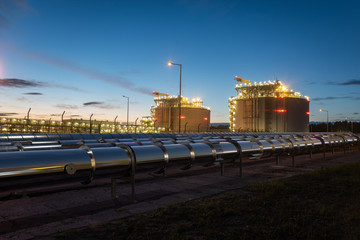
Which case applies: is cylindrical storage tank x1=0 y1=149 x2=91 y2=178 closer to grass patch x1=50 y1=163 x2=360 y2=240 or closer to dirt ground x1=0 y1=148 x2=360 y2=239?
dirt ground x1=0 y1=148 x2=360 y2=239

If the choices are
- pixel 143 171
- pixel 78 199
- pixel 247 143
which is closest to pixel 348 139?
pixel 247 143

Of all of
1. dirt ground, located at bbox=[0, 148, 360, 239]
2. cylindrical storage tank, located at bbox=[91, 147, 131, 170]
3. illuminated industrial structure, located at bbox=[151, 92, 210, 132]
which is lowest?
dirt ground, located at bbox=[0, 148, 360, 239]

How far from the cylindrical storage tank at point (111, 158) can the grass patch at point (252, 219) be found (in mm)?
1273

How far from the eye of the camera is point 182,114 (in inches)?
2307

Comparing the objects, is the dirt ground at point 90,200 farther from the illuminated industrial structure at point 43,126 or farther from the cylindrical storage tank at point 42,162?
the illuminated industrial structure at point 43,126

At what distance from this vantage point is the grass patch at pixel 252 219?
4.91 meters

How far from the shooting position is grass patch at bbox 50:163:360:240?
193 inches

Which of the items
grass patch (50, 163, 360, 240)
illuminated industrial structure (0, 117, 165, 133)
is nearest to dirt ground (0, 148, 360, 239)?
grass patch (50, 163, 360, 240)

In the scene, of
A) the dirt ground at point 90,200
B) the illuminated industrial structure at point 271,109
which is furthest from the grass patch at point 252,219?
the illuminated industrial structure at point 271,109

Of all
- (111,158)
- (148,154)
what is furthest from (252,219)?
(111,158)

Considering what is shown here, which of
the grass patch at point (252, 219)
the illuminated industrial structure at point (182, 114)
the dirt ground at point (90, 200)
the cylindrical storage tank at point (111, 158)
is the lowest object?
the dirt ground at point (90, 200)

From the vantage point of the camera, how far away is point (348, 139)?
24125 mm

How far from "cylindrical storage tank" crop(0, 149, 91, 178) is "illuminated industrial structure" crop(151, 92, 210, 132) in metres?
49.1

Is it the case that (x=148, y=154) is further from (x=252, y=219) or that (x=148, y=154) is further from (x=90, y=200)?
(x=252, y=219)
